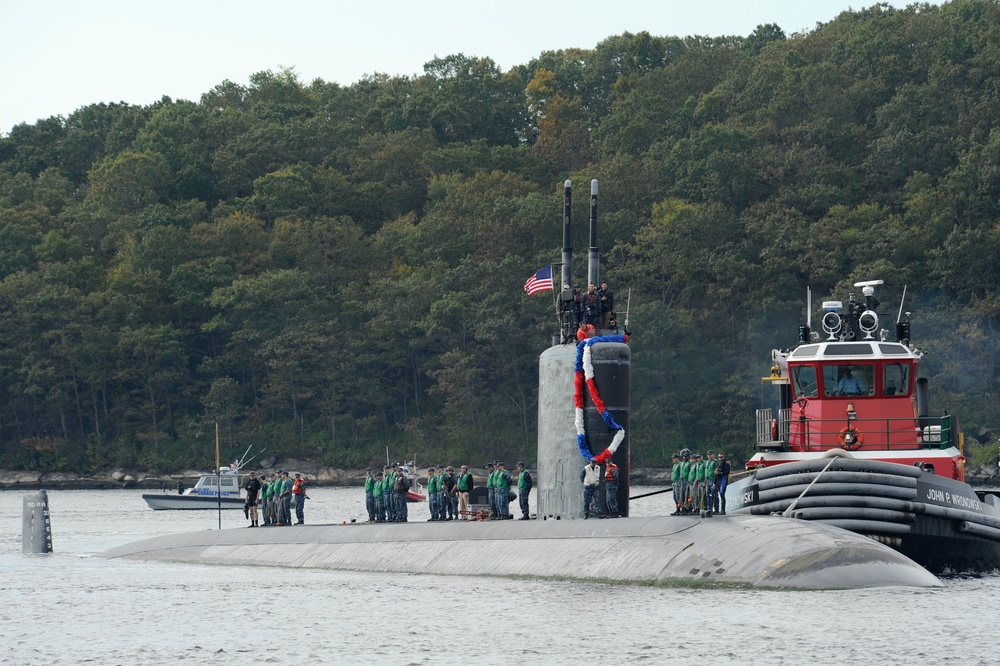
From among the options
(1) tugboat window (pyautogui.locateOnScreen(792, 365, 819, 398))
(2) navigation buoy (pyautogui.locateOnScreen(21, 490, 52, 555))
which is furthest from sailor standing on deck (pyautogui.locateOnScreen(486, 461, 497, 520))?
(2) navigation buoy (pyautogui.locateOnScreen(21, 490, 52, 555))

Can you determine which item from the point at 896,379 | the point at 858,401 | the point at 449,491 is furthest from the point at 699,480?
the point at 449,491

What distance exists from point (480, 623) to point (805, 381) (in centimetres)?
1178

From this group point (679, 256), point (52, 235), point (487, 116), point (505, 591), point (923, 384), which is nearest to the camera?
point (505, 591)

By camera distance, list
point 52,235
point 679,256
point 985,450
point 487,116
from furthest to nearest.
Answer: point 487,116
point 52,235
point 679,256
point 985,450

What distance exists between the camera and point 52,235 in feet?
375

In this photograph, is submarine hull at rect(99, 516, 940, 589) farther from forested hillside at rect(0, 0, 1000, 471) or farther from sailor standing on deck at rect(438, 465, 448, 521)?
forested hillside at rect(0, 0, 1000, 471)

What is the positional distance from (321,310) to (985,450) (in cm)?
4320

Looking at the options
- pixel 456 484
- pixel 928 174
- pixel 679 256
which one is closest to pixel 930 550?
pixel 456 484

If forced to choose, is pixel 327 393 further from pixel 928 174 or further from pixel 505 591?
pixel 505 591

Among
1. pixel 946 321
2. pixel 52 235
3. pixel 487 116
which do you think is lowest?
pixel 946 321

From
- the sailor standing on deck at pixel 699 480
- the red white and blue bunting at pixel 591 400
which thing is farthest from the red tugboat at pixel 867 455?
the red white and blue bunting at pixel 591 400

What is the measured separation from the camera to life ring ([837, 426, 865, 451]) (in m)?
30.2

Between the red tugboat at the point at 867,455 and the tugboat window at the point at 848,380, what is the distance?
0.02m

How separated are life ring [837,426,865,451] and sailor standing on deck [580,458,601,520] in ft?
23.1
